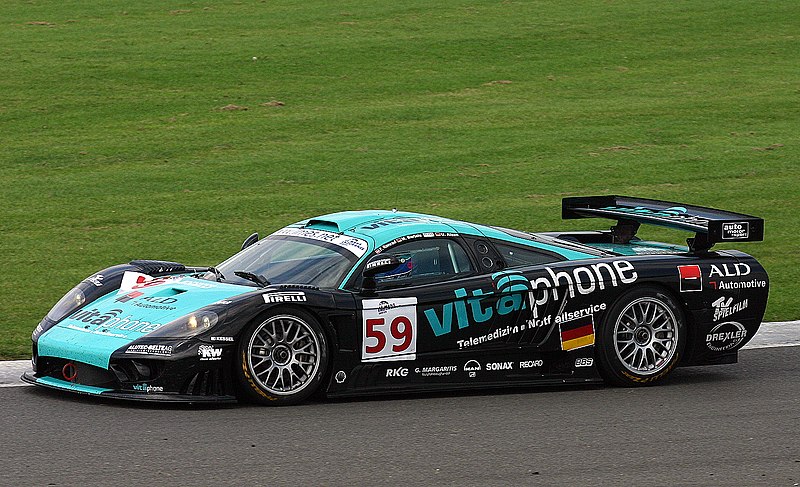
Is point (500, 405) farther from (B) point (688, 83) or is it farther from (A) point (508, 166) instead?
(B) point (688, 83)

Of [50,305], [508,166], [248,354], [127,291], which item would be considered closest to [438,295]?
[248,354]

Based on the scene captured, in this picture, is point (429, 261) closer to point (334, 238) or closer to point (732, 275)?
point (334, 238)

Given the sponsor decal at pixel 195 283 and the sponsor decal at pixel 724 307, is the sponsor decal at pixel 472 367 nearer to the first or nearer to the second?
the sponsor decal at pixel 195 283

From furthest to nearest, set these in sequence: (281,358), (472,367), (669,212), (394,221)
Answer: (669,212) → (394,221) → (472,367) → (281,358)

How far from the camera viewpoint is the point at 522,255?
28.9 ft

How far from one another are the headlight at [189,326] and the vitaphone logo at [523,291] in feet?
4.66

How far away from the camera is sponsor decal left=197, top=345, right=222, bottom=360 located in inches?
299

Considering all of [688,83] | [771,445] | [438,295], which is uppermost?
[688,83]

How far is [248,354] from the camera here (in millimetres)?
7703

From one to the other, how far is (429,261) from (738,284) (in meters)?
2.30

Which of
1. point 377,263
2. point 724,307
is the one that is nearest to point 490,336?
point 377,263

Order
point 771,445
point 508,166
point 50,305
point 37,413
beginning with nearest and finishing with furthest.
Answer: point 771,445 < point 37,413 < point 50,305 < point 508,166

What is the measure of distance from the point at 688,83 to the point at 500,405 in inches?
692

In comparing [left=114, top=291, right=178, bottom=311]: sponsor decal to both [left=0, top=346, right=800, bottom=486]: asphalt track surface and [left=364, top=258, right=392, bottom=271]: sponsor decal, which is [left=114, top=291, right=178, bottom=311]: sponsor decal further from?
[left=364, top=258, right=392, bottom=271]: sponsor decal
